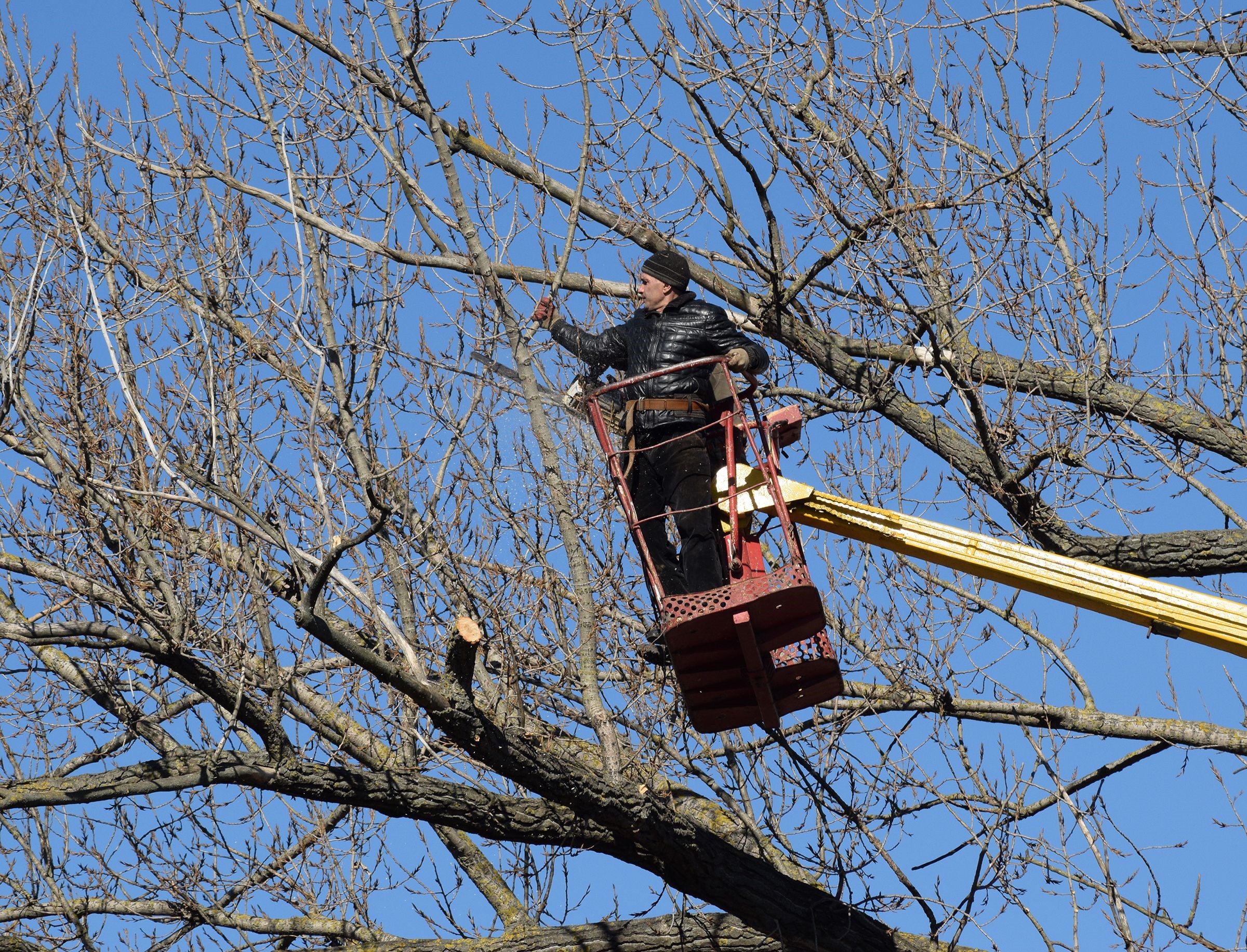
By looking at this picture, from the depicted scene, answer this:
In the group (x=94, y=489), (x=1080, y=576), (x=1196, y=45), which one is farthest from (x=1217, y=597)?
(x=94, y=489)

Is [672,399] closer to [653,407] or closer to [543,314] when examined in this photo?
[653,407]

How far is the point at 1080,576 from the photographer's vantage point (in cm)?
719

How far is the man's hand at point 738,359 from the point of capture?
7.56m

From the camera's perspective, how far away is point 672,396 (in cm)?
778

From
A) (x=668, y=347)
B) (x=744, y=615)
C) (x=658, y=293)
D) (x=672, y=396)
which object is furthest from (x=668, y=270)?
(x=744, y=615)

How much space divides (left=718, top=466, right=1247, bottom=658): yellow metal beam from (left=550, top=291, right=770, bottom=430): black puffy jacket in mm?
453

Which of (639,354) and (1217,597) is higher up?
(639,354)

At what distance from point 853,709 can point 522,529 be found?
2.33m

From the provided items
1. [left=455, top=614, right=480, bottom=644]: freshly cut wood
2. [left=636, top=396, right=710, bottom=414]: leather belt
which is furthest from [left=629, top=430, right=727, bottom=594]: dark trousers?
[left=455, top=614, right=480, bottom=644]: freshly cut wood

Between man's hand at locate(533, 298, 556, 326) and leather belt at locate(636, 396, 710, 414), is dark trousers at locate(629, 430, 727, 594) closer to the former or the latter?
leather belt at locate(636, 396, 710, 414)

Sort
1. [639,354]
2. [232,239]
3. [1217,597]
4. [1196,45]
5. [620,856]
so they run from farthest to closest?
[1196,45]
[232,239]
[639,354]
[620,856]
[1217,597]

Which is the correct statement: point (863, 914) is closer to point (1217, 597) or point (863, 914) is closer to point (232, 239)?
point (1217, 597)

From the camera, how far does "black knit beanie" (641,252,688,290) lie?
8.10m

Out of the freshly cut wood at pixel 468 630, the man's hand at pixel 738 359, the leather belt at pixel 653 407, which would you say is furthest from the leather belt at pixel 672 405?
the freshly cut wood at pixel 468 630
